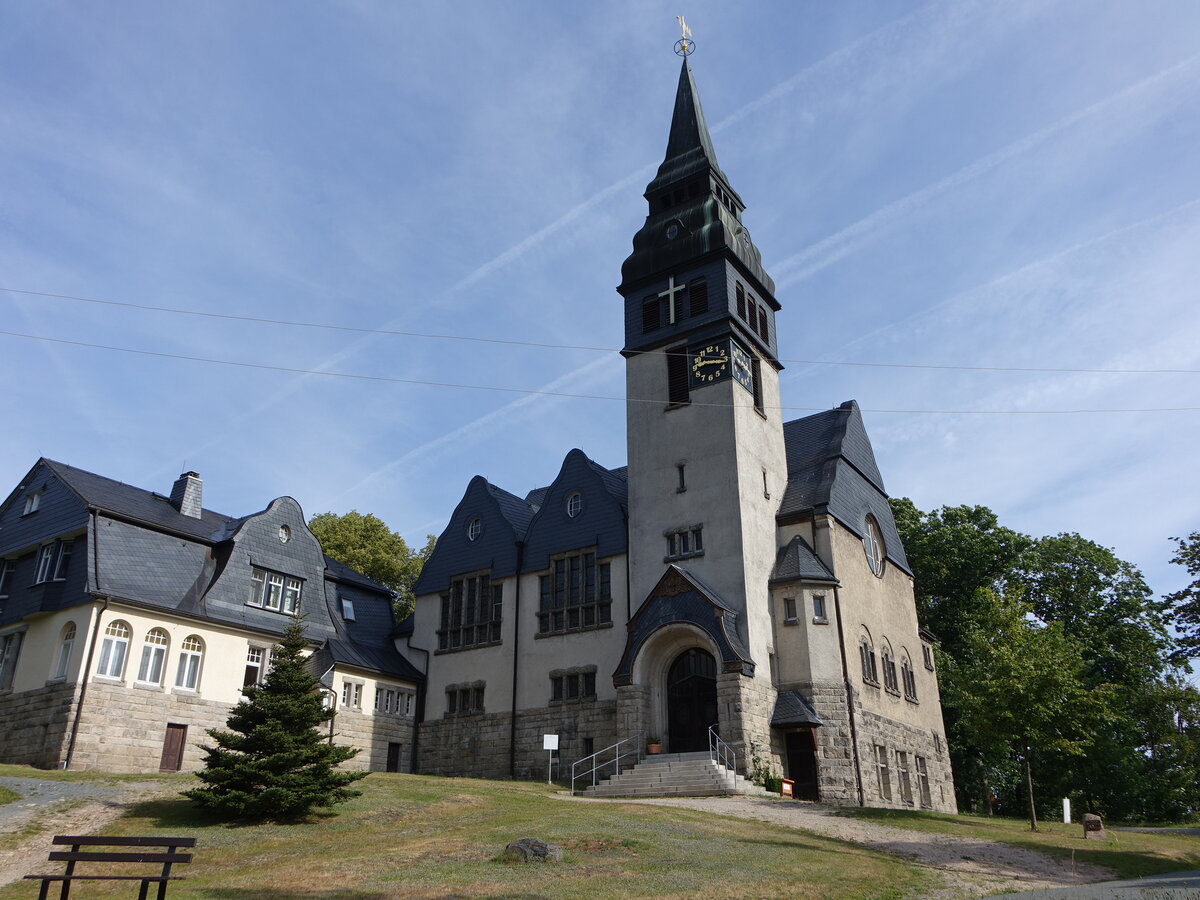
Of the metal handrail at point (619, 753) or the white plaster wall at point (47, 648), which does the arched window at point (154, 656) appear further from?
the metal handrail at point (619, 753)

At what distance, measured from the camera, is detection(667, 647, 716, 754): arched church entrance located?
31.9 metres

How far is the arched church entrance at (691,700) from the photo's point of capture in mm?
31891

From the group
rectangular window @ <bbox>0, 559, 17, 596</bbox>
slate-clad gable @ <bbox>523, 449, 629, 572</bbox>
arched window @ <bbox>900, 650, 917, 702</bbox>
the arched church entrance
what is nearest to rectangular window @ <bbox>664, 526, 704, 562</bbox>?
slate-clad gable @ <bbox>523, 449, 629, 572</bbox>

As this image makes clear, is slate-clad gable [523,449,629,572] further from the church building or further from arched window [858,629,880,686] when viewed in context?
arched window [858,629,880,686]

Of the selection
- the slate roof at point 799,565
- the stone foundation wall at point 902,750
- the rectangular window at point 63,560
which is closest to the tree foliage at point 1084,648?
the stone foundation wall at point 902,750

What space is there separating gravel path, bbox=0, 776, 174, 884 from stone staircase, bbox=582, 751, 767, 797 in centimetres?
1243

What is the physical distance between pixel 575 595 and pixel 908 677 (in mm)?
13905

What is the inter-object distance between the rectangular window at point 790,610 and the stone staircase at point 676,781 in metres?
6.08

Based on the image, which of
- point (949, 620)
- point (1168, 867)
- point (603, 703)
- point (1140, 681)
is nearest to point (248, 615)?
point (603, 703)

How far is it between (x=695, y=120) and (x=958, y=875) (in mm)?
34748

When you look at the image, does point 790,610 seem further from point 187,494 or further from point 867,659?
point 187,494

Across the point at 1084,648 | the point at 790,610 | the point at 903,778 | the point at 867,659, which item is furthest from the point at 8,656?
the point at 1084,648

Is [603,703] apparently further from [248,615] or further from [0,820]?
[0,820]

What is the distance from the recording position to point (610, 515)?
122 feet
